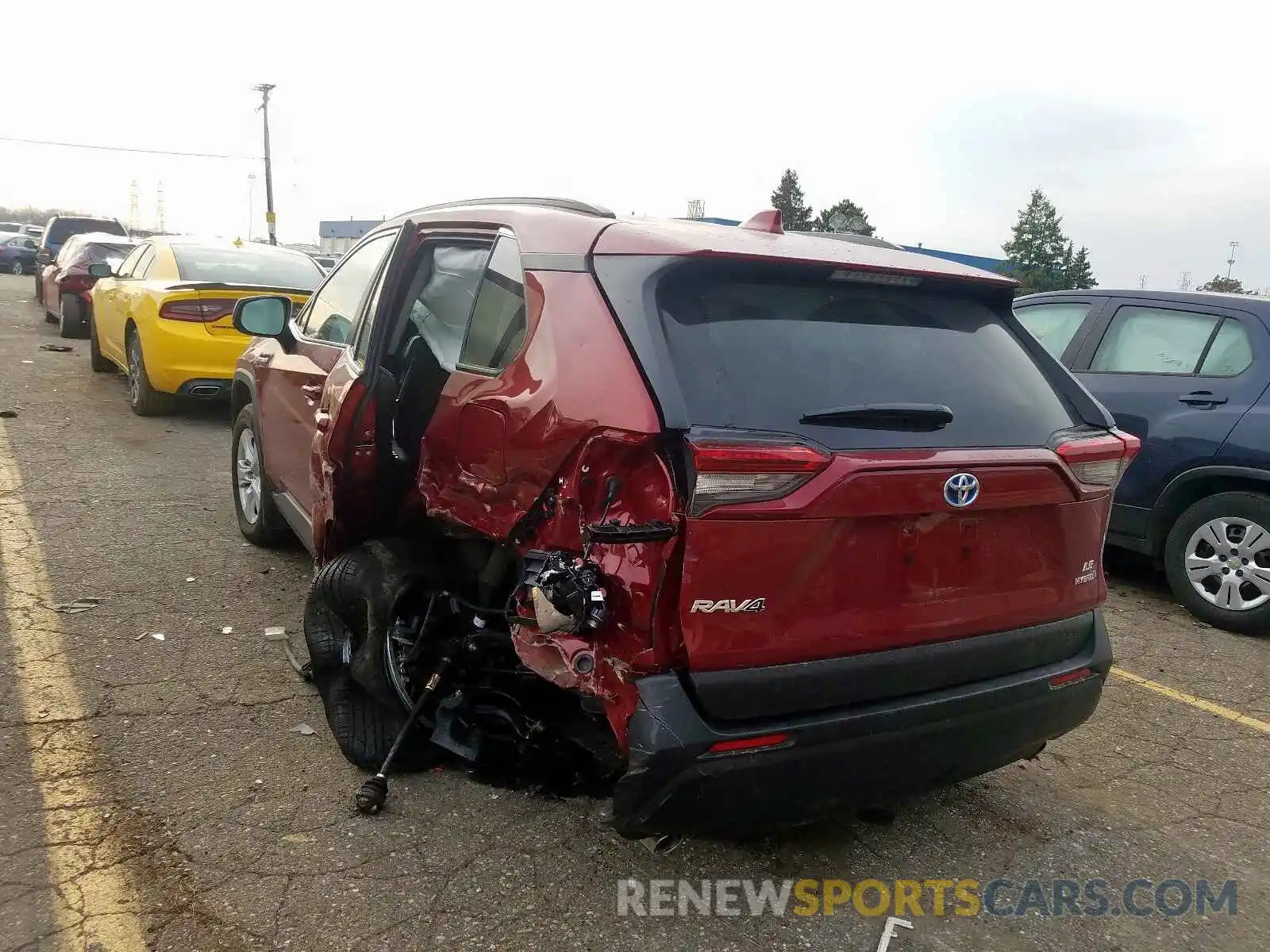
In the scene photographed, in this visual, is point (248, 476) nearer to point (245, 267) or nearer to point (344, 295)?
point (344, 295)

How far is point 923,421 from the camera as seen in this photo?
243 cm

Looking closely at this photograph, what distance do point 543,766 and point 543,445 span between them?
1.15 m

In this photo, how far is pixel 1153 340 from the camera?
5809mm

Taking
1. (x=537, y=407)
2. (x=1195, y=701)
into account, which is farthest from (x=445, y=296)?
(x=1195, y=701)

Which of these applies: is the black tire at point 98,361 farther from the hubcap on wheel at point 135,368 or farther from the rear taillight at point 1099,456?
the rear taillight at point 1099,456

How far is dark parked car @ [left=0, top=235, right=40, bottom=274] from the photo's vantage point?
32406 millimetres

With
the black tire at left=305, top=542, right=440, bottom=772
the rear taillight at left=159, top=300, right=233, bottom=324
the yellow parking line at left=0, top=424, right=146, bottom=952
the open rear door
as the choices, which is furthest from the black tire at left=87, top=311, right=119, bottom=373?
the black tire at left=305, top=542, right=440, bottom=772

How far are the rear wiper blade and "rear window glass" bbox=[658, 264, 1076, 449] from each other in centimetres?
1

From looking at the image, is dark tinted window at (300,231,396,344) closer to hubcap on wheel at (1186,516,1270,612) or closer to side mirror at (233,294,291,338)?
side mirror at (233,294,291,338)

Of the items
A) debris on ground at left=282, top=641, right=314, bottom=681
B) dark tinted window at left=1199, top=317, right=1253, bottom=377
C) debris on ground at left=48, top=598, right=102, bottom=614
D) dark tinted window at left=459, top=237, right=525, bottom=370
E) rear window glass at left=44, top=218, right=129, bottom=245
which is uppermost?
rear window glass at left=44, top=218, right=129, bottom=245

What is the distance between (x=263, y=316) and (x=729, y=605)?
10.6ft

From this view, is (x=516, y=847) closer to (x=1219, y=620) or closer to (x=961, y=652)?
(x=961, y=652)

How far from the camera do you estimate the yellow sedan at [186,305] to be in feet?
26.0

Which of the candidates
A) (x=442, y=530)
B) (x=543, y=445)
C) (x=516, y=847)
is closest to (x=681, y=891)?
(x=516, y=847)
